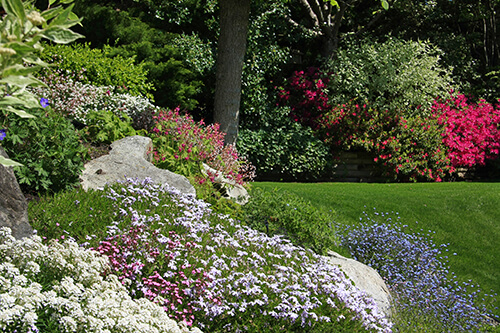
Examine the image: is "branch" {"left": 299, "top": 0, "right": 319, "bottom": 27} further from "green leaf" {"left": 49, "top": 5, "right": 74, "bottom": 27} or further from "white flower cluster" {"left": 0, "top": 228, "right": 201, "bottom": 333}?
"green leaf" {"left": 49, "top": 5, "right": 74, "bottom": 27}

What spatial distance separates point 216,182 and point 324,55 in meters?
9.45

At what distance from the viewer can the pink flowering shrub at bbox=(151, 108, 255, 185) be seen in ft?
23.4

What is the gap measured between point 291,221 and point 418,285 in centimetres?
195

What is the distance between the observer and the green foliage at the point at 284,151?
40.0 ft

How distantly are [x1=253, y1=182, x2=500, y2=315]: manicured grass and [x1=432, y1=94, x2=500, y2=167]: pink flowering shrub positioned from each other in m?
3.11

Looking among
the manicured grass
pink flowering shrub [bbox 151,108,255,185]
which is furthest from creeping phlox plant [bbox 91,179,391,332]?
the manicured grass

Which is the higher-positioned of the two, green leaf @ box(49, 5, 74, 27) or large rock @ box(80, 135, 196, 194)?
green leaf @ box(49, 5, 74, 27)

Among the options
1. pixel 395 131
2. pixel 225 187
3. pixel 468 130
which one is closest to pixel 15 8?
pixel 225 187

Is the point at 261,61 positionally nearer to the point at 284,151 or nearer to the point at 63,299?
the point at 284,151

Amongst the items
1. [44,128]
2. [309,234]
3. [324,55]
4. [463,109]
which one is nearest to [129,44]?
[324,55]

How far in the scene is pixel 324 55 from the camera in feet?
49.6

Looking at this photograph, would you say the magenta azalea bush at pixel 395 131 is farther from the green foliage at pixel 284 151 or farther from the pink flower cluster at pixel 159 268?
the pink flower cluster at pixel 159 268

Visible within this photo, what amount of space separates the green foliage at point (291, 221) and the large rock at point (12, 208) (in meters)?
2.27

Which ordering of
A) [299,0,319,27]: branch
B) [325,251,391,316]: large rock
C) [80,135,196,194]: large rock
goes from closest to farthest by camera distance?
1. [325,251,391,316]: large rock
2. [80,135,196,194]: large rock
3. [299,0,319,27]: branch
